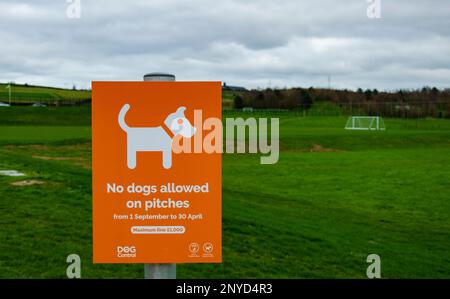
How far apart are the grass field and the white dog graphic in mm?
4160

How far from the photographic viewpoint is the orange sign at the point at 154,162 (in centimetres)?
355

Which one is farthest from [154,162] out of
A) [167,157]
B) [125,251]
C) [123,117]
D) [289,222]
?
[289,222]

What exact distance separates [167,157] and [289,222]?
9842mm

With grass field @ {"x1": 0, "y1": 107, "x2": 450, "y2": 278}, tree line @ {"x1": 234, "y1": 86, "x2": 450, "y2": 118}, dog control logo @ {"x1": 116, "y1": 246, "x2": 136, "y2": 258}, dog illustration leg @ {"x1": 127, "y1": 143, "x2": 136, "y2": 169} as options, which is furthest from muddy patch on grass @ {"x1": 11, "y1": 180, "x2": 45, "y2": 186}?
tree line @ {"x1": 234, "y1": 86, "x2": 450, "y2": 118}

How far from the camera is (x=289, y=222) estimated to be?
13.1 m

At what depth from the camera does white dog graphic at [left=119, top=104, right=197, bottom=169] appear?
3553mm

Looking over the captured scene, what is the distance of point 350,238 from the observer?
39.8 feet

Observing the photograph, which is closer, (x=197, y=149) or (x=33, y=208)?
(x=197, y=149)

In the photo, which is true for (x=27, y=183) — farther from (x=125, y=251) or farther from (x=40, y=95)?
(x=40, y=95)

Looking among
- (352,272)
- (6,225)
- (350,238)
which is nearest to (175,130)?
(352,272)

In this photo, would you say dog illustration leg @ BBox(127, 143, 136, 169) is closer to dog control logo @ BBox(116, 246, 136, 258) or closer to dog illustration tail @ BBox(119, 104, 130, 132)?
dog illustration tail @ BBox(119, 104, 130, 132)

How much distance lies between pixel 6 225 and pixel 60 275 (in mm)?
3039

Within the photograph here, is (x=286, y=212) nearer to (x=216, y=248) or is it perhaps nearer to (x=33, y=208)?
(x=33, y=208)

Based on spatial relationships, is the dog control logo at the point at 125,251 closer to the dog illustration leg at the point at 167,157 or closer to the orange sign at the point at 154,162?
the orange sign at the point at 154,162
